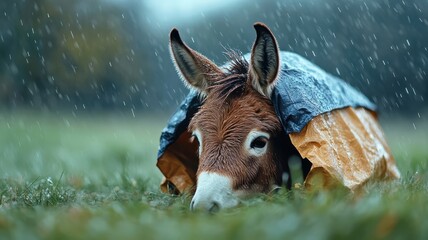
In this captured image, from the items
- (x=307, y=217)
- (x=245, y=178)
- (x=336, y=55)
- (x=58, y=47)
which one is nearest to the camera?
(x=307, y=217)

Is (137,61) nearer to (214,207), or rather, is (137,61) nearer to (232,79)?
(232,79)

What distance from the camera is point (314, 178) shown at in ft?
17.0

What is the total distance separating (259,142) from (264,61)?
2.10 feet

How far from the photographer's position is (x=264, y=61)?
17.9 ft

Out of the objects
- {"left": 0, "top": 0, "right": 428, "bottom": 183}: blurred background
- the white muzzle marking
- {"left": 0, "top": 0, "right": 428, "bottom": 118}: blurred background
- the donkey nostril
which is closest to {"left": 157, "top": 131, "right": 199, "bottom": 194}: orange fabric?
the white muzzle marking

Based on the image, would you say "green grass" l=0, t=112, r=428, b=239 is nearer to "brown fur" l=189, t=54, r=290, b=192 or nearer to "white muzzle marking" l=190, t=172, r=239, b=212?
"white muzzle marking" l=190, t=172, r=239, b=212

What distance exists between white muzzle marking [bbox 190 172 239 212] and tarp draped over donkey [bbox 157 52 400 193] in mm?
703

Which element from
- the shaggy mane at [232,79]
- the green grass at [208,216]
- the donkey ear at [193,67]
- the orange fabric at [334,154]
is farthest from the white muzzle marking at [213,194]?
the donkey ear at [193,67]

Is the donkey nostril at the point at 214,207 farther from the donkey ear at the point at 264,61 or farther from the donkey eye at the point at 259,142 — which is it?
the donkey ear at the point at 264,61

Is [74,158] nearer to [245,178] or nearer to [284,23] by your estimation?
[245,178]

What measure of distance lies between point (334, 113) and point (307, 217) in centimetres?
279

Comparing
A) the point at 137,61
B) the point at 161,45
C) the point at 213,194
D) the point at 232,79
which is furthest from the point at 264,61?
the point at 161,45

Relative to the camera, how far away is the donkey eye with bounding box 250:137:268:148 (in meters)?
5.27

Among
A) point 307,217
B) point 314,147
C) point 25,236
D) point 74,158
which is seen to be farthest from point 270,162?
point 74,158
